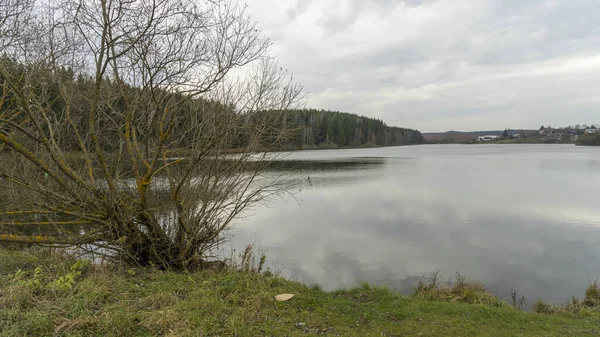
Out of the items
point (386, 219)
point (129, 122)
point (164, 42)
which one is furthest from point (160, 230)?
point (386, 219)

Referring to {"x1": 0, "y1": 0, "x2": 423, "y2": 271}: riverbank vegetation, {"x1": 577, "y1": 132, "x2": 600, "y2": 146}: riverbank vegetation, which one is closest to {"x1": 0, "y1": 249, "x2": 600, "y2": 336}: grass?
{"x1": 0, "y1": 0, "x2": 423, "y2": 271}: riverbank vegetation

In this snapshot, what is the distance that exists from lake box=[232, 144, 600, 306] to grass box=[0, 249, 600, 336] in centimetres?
283

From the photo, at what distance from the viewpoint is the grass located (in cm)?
362

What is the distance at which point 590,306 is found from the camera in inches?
262

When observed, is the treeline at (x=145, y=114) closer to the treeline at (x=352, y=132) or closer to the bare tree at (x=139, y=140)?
the bare tree at (x=139, y=140)

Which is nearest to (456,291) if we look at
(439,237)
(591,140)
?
(439,237)

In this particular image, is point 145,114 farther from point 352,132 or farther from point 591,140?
point 591,140

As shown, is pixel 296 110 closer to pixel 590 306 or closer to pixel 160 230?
pixel 160 230

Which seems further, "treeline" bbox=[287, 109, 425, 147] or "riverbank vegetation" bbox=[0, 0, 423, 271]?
"treeline" bbox=[287, 109, 425, 147]

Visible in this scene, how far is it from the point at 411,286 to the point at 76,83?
8695 mm

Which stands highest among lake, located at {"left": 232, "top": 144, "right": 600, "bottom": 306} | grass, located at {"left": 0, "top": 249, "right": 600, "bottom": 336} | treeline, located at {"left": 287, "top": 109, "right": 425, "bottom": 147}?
treeline, located at {"left": 287, "top": 109, "right": 425, "bottom": 147}

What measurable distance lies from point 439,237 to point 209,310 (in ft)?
31.9

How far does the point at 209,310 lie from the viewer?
412 cm

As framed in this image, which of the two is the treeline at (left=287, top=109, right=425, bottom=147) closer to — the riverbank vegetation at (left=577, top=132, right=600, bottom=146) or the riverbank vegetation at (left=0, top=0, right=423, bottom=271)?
the riverbank vegetation at (left=577, top=132, right=600, bottom=146)
